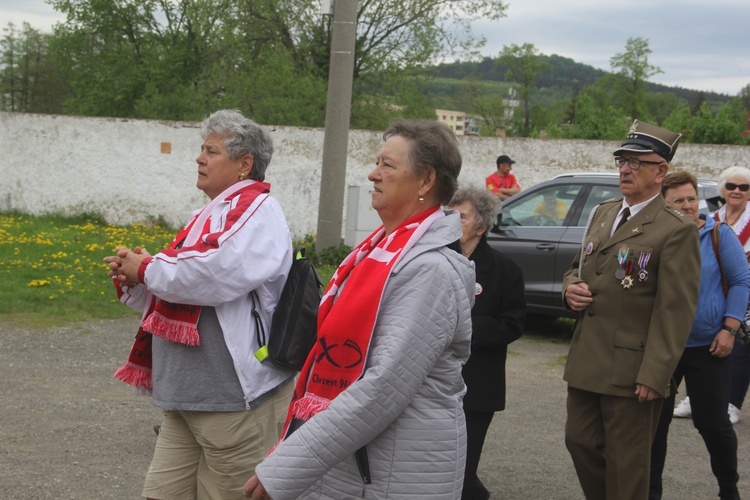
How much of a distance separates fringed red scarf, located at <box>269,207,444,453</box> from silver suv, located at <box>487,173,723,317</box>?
6938mm

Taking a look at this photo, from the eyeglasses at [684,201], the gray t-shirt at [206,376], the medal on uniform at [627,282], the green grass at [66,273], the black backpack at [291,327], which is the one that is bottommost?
the green grass at [66,273]

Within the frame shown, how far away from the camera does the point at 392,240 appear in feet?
8.58

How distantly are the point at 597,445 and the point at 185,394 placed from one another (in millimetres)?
1920

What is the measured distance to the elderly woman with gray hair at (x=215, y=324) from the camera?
3.36 meters

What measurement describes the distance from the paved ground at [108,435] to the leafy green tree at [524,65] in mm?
56009

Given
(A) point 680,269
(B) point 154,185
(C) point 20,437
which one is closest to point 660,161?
(A) point 680,269

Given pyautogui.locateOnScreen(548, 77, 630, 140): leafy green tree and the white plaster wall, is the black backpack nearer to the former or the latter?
the white plaster wall

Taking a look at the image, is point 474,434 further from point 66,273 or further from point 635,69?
point 635,69

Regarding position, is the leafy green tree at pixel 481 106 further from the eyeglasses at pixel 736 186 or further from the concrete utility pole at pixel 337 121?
the eyeglasses at pixel 736 186

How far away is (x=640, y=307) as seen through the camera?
395 cm

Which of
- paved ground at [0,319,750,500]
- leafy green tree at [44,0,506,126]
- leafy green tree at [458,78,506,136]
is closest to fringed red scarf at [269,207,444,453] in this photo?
paved ground at [0,319,750,500]

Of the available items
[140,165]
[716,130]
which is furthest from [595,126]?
[140,165]

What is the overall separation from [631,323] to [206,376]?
1888mm

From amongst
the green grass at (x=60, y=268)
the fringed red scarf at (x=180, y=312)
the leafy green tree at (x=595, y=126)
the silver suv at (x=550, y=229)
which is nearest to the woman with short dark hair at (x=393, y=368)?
the fringed red scarf at (x=180, y=312)
